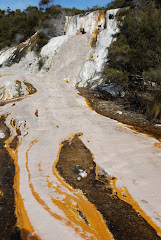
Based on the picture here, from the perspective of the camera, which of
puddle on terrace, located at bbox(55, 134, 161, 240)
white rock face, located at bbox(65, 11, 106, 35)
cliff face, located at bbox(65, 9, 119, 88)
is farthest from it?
white rock face, located at bbox(65, 11, 106, 35)

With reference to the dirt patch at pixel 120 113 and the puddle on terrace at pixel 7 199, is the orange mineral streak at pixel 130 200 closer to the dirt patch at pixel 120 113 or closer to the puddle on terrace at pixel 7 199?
the puddle on terrace at pixel 7 199

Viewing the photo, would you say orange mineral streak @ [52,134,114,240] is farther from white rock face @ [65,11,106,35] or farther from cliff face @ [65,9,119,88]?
white rock face @ [65,11,106,35]

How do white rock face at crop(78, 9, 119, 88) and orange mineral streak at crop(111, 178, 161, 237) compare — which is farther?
white rock face at crop(78, 9, 119, 88)

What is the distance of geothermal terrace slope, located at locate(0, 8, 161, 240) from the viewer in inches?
111

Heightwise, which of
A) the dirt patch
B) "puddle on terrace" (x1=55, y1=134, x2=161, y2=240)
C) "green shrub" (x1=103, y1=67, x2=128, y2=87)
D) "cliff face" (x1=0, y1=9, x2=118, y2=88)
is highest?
A: "cliff face" (x1=0, y1=9, x2=118, y2=88)

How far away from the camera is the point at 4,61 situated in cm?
2317

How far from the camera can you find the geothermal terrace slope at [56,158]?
2.82 metres

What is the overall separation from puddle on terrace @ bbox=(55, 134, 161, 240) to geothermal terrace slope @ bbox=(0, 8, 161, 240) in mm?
107

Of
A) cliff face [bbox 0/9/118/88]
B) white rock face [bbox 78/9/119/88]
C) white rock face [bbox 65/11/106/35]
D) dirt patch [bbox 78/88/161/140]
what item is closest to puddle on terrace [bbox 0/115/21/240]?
dirt patch [bbox 78/88/161/140]

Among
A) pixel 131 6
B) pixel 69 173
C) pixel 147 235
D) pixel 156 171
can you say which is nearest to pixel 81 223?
pixel 147 235

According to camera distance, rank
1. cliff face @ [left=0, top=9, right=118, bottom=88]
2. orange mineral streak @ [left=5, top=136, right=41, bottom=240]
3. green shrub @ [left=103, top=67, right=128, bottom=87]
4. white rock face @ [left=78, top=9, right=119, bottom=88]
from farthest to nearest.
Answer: cliff face @ [left=0, top=9, right=118, bottom=88] → white rock face @ [left=78, top=9, right=119, bottom=88] → green shrub @ [left=103, top=67, right=128, bottom=87] → orange mineral streak @ [left=5, top=136, right=41, bottom=240]

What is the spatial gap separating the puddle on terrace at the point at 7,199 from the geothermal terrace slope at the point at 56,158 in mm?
89

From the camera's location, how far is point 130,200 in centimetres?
335

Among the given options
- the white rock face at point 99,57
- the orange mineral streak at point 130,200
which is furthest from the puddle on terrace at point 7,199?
the white rock face at point 99,57
